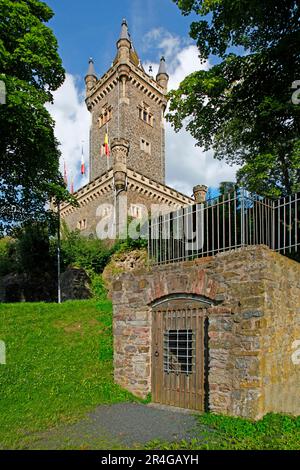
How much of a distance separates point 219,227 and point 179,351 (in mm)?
3154

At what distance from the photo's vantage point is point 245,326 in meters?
6.98

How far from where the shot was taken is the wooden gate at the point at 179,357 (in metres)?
7.76

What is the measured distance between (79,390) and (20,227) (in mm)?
13161

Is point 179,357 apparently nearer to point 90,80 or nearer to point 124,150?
point 124,150

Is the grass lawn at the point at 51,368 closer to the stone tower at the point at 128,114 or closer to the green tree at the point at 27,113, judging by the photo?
the green tree at the point at 27,113

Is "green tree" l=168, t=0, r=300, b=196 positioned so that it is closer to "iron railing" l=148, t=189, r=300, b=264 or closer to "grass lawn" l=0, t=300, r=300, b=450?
"iron railing" l=148, t=189, r=300, b=264

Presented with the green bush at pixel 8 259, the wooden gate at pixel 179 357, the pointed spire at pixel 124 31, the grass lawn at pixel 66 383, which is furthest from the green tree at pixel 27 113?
the pointed spire at pixel 124 31

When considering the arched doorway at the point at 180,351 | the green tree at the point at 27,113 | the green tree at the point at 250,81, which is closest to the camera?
the arched doorway at the point at 180,351

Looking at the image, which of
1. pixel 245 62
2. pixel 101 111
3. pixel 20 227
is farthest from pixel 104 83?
pixel 245 62

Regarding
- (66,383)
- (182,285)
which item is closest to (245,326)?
(182,285)

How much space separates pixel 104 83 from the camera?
3838cm

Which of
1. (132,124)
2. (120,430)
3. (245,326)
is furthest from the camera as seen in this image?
(132,124)

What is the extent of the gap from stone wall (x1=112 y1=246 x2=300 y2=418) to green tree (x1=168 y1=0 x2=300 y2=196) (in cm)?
653

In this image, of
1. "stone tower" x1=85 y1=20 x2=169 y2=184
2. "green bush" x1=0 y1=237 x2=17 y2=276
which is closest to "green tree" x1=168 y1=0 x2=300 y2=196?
"green bush" x1=0 y1=237 x2=17 y2=276
